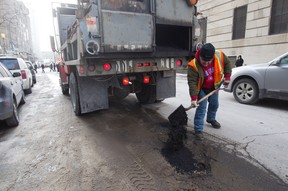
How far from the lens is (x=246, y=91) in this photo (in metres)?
5.63

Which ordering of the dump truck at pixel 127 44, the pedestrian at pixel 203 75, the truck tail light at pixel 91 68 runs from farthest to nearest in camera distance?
the truck tail light at pixel 91 68
the dump truck at pixel 127 44
the pedestrian at pixel 203 75

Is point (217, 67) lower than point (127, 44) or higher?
lower

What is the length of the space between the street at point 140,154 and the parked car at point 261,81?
2.17 feet

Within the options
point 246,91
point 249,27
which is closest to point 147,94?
point 246,91

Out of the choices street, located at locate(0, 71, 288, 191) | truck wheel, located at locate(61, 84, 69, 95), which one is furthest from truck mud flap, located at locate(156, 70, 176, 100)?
truck wheel, located at locate(61, 84, 69, 95)

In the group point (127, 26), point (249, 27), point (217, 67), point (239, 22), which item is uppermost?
point (239, 22)

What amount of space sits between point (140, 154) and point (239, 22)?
47.6 feet

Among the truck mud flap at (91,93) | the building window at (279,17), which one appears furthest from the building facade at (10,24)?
the building window at (279,17)

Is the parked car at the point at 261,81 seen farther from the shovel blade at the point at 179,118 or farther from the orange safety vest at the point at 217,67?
the shovel blade at the point at 179,118

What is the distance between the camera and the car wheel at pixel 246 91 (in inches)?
215

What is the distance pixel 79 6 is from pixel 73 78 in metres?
1.89

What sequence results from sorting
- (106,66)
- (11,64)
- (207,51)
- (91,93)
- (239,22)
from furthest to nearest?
(239,22)
(11,64)
(91,93)
(106,66)
(207,51)

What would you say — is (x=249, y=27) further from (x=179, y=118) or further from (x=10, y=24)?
(x=10, y=24)

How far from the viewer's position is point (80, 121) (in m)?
4.53
